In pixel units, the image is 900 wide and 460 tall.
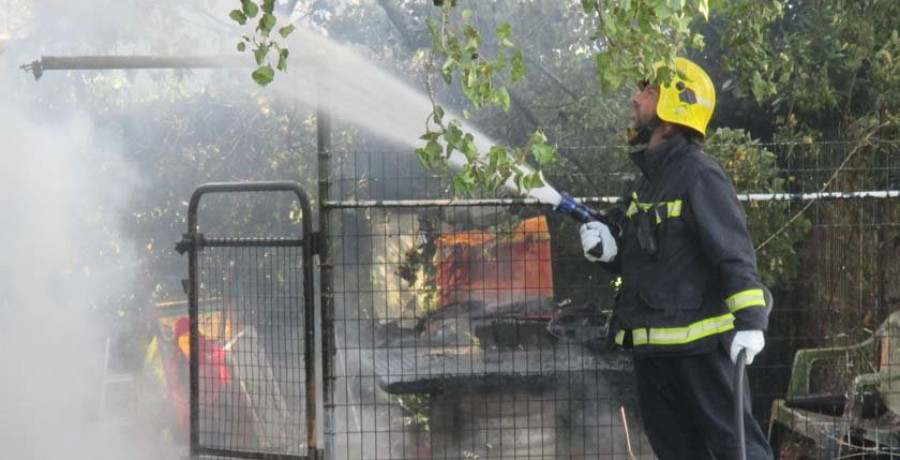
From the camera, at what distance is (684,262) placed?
4.78 metres

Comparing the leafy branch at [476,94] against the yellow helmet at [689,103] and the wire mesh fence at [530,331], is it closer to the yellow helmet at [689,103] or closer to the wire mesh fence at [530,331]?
the yellow helmet at [689,103]

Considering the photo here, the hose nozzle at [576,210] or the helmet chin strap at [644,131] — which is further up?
the helmet chin strap at [644,131]

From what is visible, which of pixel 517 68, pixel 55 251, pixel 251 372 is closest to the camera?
pixel 517 68

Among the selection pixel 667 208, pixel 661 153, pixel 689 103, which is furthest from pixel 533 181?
pixel 689 103

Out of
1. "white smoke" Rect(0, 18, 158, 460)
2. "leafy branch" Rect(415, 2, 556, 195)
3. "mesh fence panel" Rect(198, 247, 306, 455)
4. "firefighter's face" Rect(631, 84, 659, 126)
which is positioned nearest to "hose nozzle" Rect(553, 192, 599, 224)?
"firefighter's face" Rect(631, 84, 659, 126)

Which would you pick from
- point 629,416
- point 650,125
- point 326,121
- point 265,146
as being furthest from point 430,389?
point 265,146

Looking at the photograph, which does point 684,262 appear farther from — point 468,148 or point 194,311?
Answer: point 194,311

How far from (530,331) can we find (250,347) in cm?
152

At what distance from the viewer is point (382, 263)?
20.2ft

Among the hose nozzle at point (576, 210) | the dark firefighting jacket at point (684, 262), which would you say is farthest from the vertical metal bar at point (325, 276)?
the dark firefighting jacket at point (684, 262)

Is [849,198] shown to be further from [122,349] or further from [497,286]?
[122,349]

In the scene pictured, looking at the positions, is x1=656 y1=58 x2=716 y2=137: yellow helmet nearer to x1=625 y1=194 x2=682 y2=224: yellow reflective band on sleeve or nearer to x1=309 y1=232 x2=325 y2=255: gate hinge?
x1=625 y1=194 x2=682 y2=224: yellow reflective band on sleeve

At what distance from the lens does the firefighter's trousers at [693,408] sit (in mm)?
4629

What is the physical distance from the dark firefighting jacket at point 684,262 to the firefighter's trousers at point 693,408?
115 millimetres
